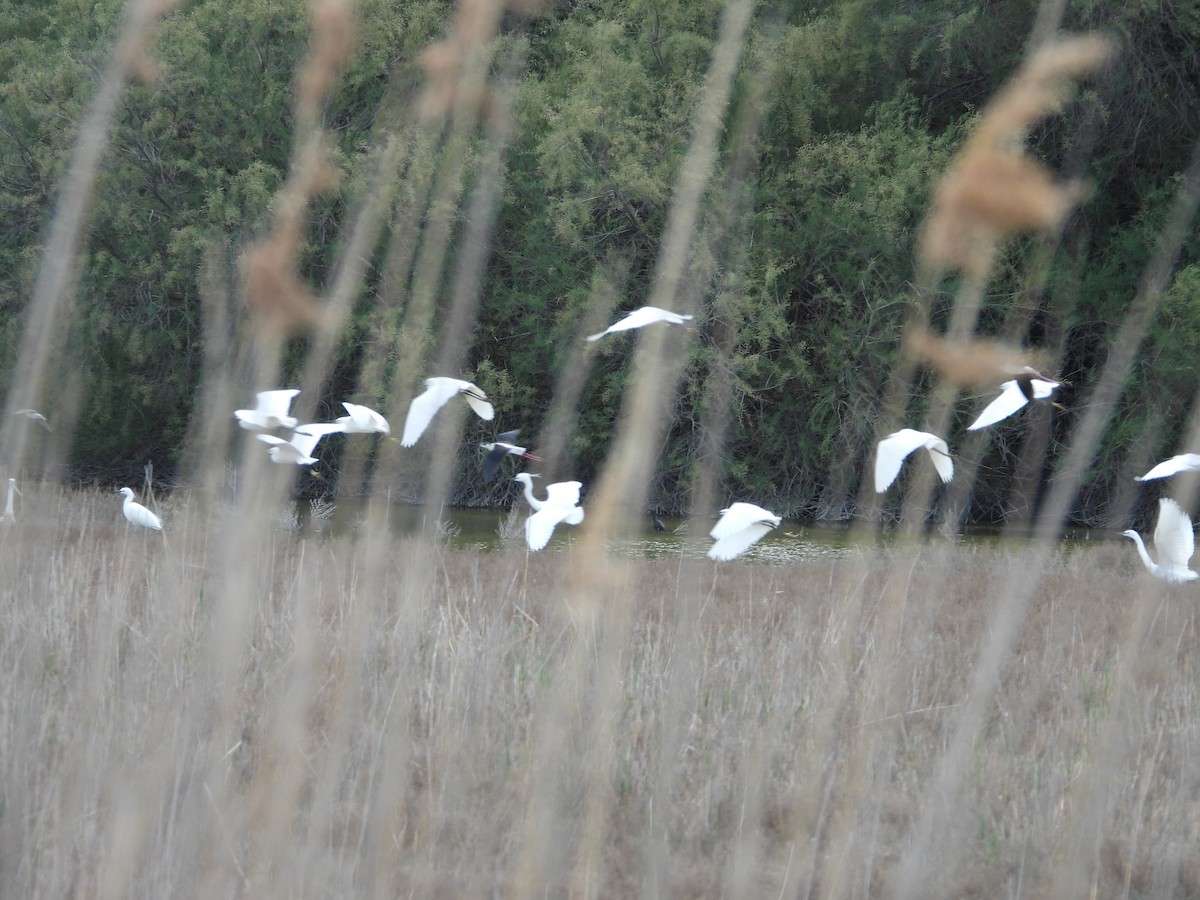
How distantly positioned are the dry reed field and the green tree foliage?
8.91 m

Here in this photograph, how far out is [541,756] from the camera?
79.3 inches

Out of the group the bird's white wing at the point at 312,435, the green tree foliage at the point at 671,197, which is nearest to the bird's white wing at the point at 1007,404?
the bird's white wing at the point at 312,435

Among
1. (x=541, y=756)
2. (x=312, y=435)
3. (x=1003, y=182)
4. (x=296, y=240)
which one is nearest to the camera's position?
(x=1003, y=182)

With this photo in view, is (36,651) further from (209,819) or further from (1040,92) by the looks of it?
(1040,92)

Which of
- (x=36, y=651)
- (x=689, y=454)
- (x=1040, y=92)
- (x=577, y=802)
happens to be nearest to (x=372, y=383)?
(x=36, y=651)

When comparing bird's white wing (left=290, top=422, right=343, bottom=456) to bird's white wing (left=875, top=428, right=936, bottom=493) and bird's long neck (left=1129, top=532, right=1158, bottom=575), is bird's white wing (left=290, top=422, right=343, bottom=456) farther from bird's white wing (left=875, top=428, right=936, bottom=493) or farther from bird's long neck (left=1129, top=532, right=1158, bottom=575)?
bird's long neck (left=1129, top=532, right=1158, bottom=575)

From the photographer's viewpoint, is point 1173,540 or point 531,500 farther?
point 531,500

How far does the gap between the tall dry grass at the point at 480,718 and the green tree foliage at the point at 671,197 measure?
940 centimetres

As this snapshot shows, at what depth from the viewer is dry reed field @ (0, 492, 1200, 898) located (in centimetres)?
196

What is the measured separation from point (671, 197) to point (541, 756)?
1279 cm

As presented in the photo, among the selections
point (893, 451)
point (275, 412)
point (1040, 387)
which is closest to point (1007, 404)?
point (1040, 387)

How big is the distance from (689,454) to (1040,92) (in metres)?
13.8

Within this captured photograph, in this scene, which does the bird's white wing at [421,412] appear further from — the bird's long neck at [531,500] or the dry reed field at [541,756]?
the bird's long neck at [531,500]

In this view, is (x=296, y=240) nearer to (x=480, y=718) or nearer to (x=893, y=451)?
(x=480, y=718)
